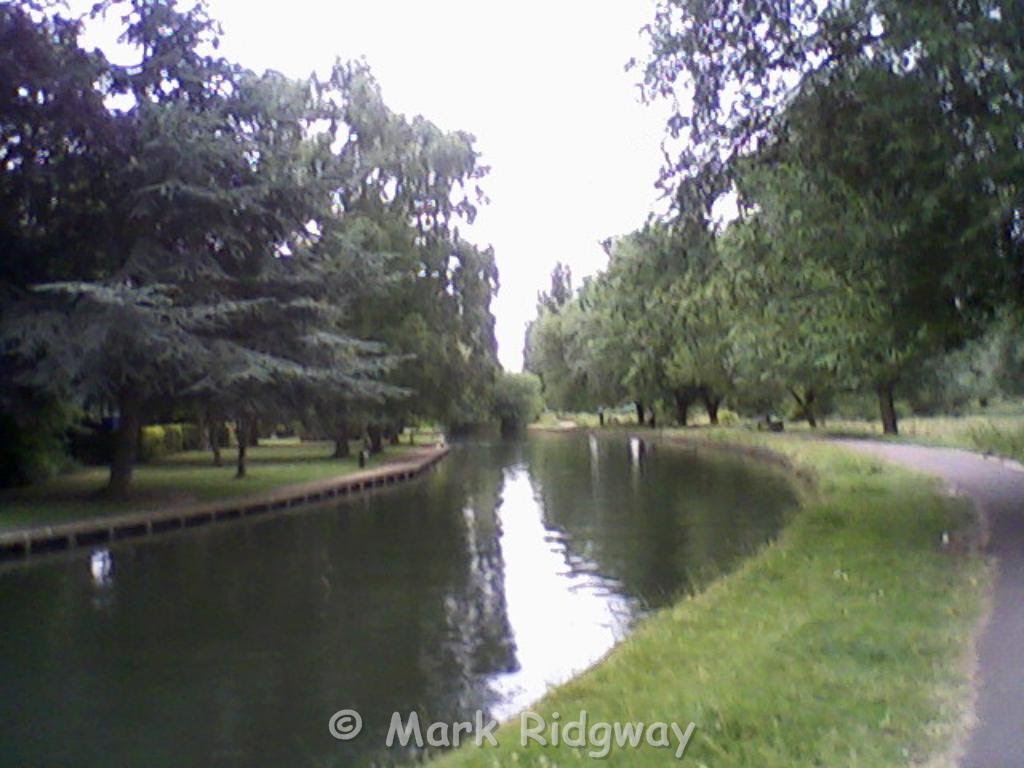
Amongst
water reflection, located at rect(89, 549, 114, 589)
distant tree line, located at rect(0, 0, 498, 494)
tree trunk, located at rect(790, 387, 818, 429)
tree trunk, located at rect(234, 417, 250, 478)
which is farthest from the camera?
tree trunk, located at rect(790, 387, 818, 429)

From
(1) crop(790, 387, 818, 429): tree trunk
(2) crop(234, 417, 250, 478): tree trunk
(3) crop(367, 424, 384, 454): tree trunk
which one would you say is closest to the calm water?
(2) crop(234, 417, 250, 478): tree trunk

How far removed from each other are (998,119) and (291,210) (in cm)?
1814

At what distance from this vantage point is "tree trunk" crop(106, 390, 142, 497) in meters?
25.6

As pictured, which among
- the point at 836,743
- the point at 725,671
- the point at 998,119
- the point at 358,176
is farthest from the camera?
the point at 358,176

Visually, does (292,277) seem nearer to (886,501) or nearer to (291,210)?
(291,210)

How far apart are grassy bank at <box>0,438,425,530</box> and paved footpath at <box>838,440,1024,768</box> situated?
16845mm

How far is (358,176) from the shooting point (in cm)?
3797

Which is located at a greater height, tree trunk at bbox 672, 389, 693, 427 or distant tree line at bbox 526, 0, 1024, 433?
distant tree line at bbox 526, 0, 1024, 433

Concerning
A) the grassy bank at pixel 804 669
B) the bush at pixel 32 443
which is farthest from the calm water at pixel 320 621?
the bush at pixel 32 443


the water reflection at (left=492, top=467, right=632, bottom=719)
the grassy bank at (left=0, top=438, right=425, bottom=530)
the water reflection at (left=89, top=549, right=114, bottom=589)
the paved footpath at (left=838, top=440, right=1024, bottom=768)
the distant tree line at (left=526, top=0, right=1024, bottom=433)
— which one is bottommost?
the water reflection at (left=492, top=467, right=632, bottom=719)

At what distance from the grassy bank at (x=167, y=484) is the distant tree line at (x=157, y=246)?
119 centimetres

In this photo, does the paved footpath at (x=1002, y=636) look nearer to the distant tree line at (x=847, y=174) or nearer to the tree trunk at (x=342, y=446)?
the distant tree line at (x=847, y=174)

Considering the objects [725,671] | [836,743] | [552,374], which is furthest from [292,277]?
[552,374]

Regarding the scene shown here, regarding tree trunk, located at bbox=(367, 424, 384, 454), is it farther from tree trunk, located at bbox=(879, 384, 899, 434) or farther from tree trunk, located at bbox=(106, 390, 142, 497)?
tree trunk, located at bbox=(879, 384, 899, 434)
